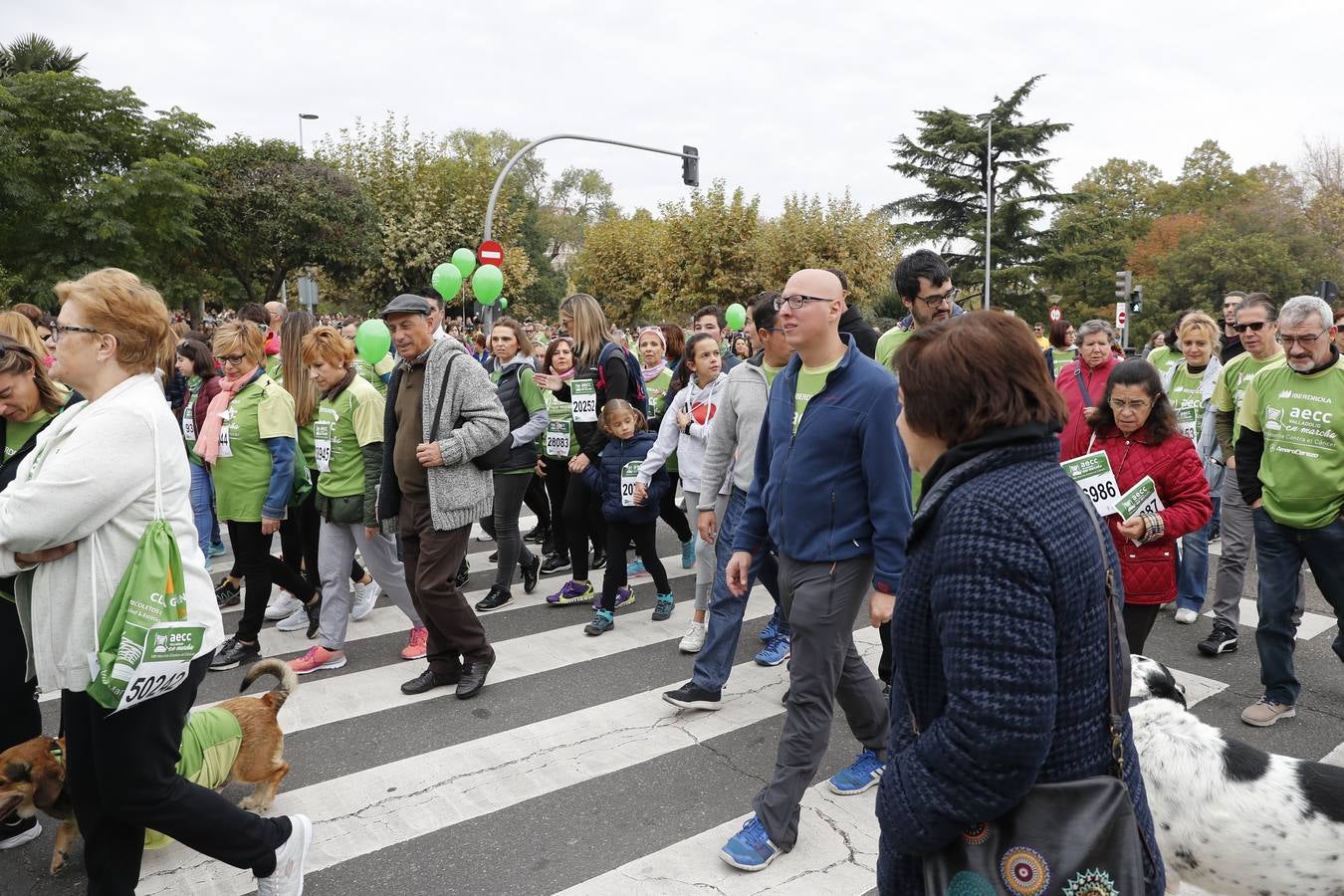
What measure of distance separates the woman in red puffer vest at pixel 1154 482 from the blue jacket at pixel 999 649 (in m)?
2.49

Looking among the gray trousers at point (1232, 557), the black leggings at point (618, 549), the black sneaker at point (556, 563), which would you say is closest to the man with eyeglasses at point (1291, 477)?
the gray trousers at point (1232, 557)

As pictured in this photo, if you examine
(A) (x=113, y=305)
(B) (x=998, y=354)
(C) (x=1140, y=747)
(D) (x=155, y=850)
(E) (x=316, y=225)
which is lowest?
(D) (x=155, y=850)

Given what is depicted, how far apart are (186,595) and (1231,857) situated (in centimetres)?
323

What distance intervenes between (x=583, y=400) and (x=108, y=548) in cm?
471

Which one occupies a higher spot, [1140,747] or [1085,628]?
[1085,628]

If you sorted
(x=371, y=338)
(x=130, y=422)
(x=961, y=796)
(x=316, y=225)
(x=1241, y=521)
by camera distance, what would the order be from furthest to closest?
(x=316, y=225) < (x=371, y=338) < (x=1241, y=521) < (x=130, y=422) < (x=961, y=796)

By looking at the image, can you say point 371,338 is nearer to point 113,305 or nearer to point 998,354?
point 113,305

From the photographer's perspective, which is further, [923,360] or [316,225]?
[316,225]

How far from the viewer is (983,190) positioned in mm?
44500

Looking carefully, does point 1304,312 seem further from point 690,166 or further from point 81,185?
point 81,185

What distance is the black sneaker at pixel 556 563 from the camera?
25.7 feet

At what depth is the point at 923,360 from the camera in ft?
5.84

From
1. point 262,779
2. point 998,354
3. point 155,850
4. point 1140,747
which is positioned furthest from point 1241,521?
point 155,850

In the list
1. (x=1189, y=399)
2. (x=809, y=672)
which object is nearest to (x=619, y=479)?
(x=809, y=672)
